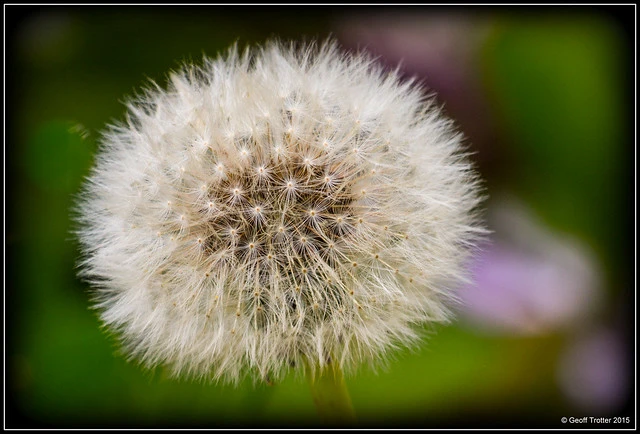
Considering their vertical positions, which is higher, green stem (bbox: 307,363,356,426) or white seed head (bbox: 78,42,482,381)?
white seed head (bbox: 78,42,482,381)

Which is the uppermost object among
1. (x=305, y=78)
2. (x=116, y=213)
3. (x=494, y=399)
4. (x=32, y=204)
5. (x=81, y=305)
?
(x=305, y=78)

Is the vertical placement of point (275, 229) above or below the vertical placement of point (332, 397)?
above

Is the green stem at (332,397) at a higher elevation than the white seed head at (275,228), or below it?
below

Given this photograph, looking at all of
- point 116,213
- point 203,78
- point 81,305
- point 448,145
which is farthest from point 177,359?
point 448,145

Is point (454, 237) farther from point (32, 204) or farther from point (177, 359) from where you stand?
point (32, 204)

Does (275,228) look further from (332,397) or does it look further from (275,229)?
(332,397)

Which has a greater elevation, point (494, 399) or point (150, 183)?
point (150, 183)

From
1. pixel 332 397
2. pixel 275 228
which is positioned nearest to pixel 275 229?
pixel 275 228
